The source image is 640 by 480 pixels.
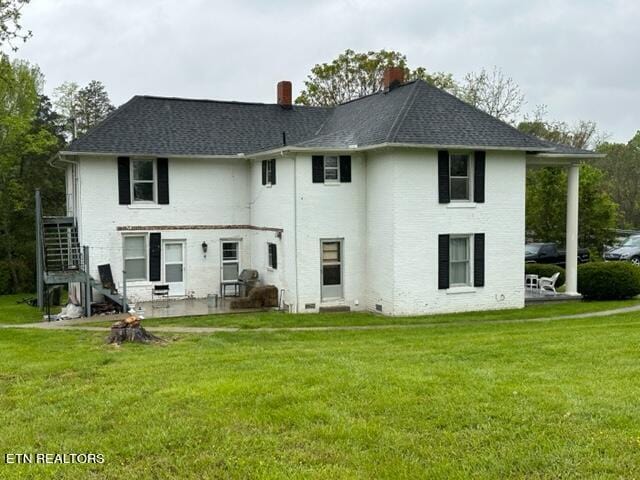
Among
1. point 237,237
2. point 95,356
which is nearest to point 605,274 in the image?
point 237,237

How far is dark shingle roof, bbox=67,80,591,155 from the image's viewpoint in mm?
20234

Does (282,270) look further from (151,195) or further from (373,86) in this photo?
(373,86)

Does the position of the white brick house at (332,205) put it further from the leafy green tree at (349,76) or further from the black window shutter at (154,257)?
the leafy green tree at (349,76)

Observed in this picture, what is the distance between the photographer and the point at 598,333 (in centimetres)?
1357

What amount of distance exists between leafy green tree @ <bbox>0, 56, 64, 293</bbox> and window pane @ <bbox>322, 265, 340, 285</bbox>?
837 inches

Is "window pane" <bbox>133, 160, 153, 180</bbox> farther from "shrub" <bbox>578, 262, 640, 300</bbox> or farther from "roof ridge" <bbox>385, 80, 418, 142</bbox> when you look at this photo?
"shrub" <bbox>578, 262, 640, 300</bbox>

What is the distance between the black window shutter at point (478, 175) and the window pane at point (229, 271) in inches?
364

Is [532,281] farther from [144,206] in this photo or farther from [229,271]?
[144,206]

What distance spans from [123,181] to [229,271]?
5022mm

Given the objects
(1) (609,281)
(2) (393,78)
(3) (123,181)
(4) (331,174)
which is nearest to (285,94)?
(2) (393,78)

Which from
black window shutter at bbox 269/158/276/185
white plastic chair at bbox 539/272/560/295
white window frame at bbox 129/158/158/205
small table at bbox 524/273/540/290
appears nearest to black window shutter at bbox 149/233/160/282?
white window frame at bbox 129/158/158/205

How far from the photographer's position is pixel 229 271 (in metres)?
24.4

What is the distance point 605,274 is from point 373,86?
82.6 feet

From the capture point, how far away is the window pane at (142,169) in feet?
75.0
